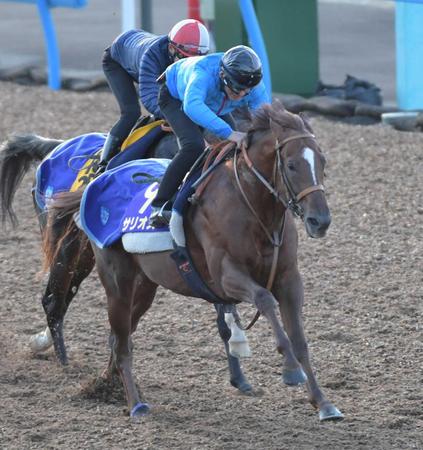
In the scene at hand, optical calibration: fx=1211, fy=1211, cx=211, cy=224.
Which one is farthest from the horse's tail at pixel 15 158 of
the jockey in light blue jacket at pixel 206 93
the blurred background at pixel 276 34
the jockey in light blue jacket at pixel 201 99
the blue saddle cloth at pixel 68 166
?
the blurred background at pixel 276 34

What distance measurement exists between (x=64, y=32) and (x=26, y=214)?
32.3ft

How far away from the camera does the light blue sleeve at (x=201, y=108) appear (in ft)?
18.9

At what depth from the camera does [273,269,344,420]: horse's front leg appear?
18.1 ft

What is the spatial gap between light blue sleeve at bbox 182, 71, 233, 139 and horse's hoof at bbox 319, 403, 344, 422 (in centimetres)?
137

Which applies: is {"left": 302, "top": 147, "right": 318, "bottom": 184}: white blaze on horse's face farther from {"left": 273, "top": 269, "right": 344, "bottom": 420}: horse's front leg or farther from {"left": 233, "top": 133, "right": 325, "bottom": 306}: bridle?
{"left": 273, "top": 269, "right": 344, "bottom": 420}: horse's front leg

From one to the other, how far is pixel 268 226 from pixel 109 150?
1.81 metres

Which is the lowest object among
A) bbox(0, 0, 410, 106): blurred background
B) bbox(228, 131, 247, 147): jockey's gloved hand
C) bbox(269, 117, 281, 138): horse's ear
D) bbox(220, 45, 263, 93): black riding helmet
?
bbox(0, 0, 410, 106): blurred background

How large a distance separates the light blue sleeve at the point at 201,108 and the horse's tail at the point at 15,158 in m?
2.21

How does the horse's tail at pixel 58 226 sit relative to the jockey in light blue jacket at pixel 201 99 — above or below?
below

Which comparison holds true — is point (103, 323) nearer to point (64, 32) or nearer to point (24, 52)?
point (24, 52)

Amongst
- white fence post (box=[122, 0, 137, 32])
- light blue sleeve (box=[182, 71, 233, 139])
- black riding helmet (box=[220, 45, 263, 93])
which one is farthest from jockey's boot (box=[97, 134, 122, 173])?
white fence post (box=[122, 0, 137, 32])

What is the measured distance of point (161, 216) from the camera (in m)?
6.09

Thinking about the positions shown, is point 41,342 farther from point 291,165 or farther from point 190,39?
point 291,165

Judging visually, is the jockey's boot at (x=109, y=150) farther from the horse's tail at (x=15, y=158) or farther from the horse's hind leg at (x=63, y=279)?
the horse's tail at (x=15, y=158)
